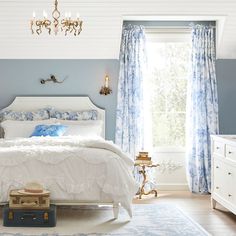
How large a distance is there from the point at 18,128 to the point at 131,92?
A: 1.56 metres

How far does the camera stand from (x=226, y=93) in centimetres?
718

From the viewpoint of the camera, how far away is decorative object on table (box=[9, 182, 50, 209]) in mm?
4695

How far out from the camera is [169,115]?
7.31 metres

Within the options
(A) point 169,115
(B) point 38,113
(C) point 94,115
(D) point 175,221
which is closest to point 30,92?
(B) point 38,113

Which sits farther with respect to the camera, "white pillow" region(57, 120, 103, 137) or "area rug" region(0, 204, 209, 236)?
"white pillow" region(57, 120, 103, 137)

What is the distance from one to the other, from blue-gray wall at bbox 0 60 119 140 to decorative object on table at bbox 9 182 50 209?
8.19ft

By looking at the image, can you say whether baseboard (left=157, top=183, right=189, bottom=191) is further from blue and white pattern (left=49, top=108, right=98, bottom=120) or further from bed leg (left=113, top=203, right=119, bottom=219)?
bed leg (left=113, top=203, right=119, bottom=219)

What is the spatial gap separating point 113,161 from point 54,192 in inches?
24.7

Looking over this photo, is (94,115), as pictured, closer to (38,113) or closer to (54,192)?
(38,113)

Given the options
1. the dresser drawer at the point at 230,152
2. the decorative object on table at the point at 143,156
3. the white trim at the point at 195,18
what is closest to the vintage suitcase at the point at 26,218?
the dresser drawer at the point at 230,152

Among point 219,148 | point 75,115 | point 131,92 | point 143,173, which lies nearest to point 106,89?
point 131,92

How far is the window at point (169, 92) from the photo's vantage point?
7262 mm

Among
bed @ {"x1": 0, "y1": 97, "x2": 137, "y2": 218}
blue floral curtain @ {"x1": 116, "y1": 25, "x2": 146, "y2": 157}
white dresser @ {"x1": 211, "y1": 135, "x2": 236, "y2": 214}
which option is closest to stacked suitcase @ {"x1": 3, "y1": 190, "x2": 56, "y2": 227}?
bed @ {"x1": 0, "y1": 97, "x2": 137, "y2": 218}

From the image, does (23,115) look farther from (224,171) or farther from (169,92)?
(224,171)
